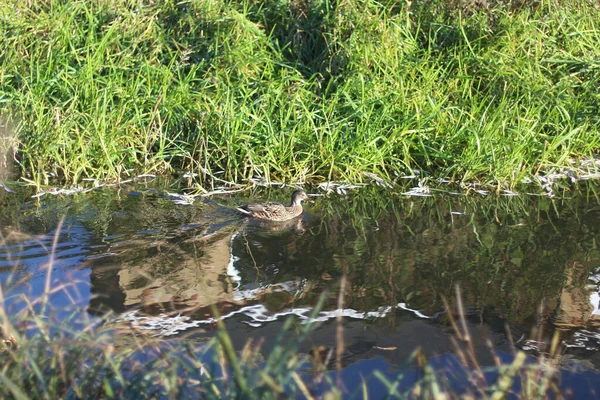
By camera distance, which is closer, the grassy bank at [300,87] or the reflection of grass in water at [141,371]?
the reflection of grass in water at [141,371]

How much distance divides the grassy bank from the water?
0.62 m

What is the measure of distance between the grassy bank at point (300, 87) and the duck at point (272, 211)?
108 cm

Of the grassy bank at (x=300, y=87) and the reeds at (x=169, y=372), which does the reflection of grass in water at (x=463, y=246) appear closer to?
the grassy bank at (x=300, y=87)

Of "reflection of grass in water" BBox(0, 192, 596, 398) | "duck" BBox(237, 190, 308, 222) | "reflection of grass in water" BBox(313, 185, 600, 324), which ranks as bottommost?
"duck" BBox(237, 190, 308, 222)

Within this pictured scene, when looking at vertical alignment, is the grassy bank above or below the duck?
above

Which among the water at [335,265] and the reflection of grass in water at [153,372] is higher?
the reflection of grass in water at [153,372]

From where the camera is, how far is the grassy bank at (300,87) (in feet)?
33.3

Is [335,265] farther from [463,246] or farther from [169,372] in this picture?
[169,372]

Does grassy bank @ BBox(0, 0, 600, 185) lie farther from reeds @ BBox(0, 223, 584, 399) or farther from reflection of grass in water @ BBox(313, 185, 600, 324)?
reeds @ BBox(0, 223, 584, 399)

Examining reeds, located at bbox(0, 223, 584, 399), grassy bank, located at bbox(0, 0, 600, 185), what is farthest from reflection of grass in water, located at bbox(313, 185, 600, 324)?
reeds, located at bbox(0, 223, 584, 399)

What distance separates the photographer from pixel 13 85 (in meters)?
10.8

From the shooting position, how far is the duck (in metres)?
8.76

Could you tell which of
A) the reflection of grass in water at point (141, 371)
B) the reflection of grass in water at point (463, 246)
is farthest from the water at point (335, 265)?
the reflection of grass in water at point (141, 371)

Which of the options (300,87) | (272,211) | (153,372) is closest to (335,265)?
(272,211)
